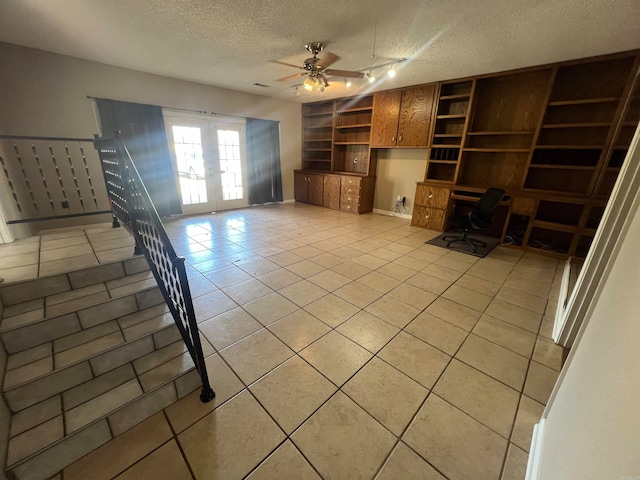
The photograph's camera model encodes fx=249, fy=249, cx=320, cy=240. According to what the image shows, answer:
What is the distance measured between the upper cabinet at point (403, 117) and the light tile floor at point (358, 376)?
9.33ft

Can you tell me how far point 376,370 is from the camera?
1753mm

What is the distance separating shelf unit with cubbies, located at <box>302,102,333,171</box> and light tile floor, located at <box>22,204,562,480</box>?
451 cm

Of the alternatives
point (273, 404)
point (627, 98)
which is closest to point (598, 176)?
point (627, 98)

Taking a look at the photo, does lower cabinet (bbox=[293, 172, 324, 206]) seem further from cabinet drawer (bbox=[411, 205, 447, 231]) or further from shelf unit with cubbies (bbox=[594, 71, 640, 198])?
shelf unit with cubbies (bbox=[594, 71, 640, 198])

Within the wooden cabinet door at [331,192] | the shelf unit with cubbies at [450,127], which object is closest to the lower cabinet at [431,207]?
the shelf unit with cubbies at [450,127]

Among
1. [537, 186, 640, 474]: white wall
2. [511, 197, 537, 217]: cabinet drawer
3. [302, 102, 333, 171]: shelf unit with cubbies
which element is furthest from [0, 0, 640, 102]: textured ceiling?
[302, 102, 333, 171]: shelf unit with cubbies

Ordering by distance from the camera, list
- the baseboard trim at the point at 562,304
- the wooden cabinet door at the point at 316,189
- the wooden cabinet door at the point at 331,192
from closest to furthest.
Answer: the baseboard trim at the point at 562,304 < the wooden cabinet door at the point at 331,192 < the wooden cabinet door at the point at 316,189

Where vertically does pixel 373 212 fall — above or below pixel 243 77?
below

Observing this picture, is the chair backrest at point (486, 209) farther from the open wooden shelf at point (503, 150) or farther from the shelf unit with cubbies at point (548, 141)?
the open wooden shelf at point (503, 150)

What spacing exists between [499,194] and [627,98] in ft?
5.70

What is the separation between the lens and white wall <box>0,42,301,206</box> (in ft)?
11.0

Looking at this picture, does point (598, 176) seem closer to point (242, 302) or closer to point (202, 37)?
point (242, 302)

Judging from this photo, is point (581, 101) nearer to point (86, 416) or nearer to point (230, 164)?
point (86, 416)

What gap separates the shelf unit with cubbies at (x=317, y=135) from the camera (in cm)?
665
